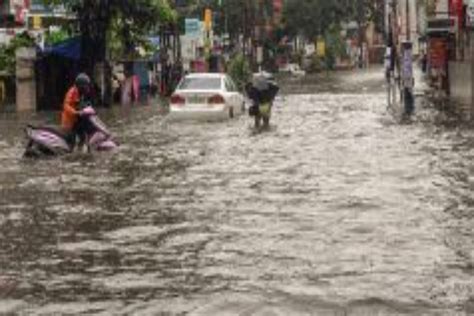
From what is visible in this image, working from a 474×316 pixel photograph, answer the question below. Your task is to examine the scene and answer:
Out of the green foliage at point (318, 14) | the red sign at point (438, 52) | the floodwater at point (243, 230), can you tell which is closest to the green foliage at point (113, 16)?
the red sign at point (438, 52)

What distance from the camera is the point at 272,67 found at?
4259 inches

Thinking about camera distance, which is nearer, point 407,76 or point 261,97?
point 261,97

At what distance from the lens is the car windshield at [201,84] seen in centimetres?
2980

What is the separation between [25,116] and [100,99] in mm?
5863

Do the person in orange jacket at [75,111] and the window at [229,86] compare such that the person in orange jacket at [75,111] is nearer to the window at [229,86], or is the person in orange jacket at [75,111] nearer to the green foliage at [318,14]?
the window at [229,86]

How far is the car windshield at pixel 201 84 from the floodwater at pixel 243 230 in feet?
26.5

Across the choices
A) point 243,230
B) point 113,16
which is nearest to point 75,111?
point 243,230

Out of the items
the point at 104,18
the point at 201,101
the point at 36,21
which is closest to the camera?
the point at 201,101

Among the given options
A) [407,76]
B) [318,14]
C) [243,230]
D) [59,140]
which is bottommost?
[243,230]

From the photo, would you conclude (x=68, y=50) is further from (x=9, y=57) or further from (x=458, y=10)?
(x=458, y=10)

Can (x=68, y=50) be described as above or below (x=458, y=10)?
below

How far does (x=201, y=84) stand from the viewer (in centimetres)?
2998

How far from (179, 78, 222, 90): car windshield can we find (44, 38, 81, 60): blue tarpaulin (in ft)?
49.1

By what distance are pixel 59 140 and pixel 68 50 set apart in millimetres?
24475
